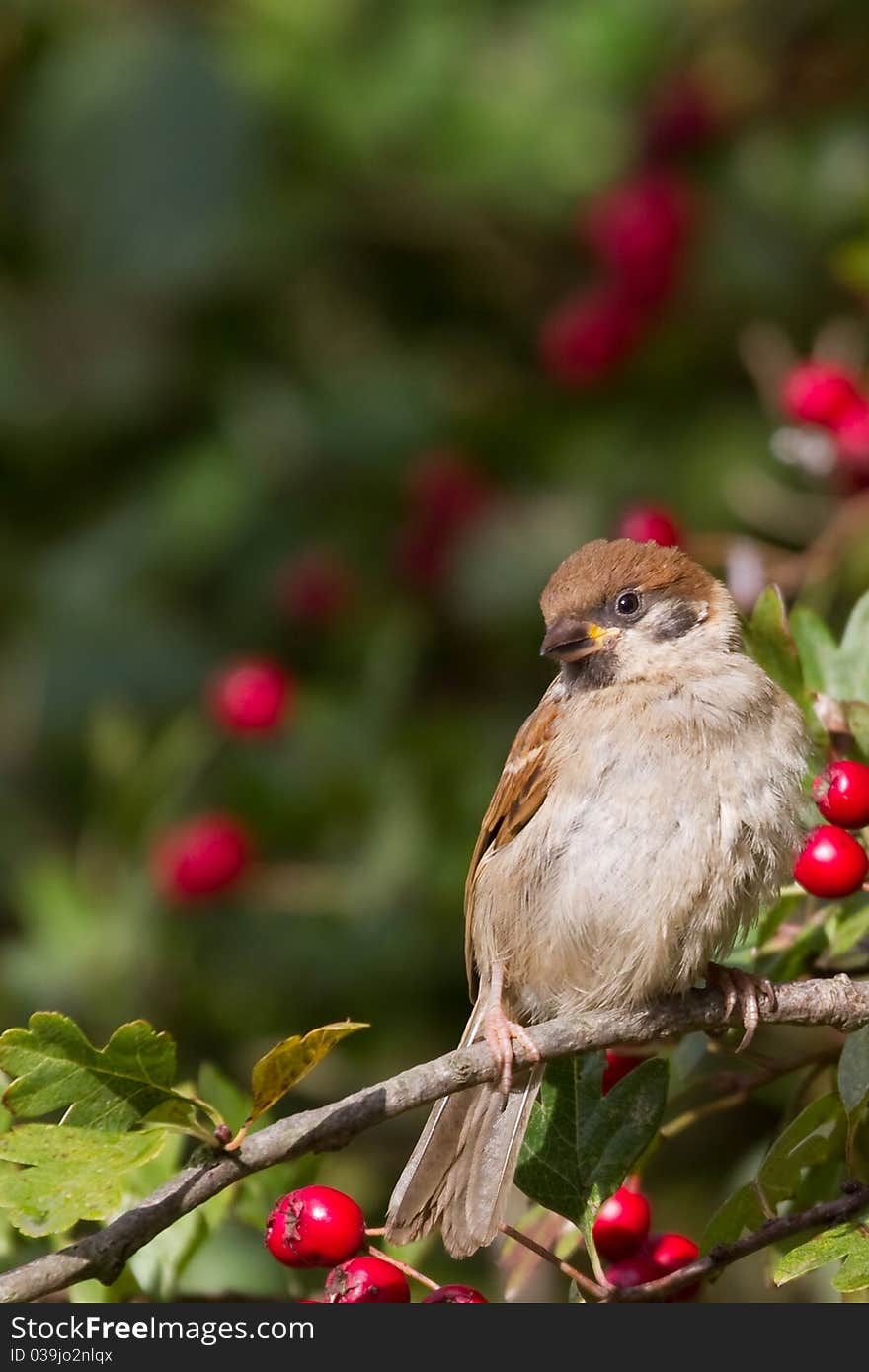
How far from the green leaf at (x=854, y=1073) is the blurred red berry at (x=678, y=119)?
12.0 ft

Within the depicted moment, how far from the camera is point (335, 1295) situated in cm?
236

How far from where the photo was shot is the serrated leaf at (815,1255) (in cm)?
216

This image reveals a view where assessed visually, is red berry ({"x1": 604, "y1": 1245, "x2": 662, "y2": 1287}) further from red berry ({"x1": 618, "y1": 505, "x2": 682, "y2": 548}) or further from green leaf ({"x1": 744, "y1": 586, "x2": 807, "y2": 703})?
red berry ({"x1": 618, "y1": 505, "x2": 682, "y2": 548})

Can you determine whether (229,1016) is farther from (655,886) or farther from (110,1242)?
(110,1242)

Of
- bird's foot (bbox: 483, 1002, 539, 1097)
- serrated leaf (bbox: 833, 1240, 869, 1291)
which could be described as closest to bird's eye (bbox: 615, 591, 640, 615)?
bird's foot (bbox: 483, 1002, 539, 1097)

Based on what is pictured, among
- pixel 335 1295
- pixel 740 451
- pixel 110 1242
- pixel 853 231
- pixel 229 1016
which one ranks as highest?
pixel 853 231

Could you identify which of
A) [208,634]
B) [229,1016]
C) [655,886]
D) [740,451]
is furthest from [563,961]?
[208,634]

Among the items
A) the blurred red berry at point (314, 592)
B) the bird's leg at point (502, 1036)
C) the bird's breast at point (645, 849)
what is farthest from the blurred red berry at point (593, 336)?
the bird's leg at point (502, 1036)

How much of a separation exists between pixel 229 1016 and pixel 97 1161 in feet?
8.40

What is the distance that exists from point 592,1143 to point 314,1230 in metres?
0.42

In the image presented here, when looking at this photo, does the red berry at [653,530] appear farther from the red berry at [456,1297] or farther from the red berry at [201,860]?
the red berry at [201,860]

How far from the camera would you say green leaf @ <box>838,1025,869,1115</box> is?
7.43 ft

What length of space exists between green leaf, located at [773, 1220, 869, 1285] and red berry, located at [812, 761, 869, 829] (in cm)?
58

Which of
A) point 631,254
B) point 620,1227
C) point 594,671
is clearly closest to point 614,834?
point 594,671
